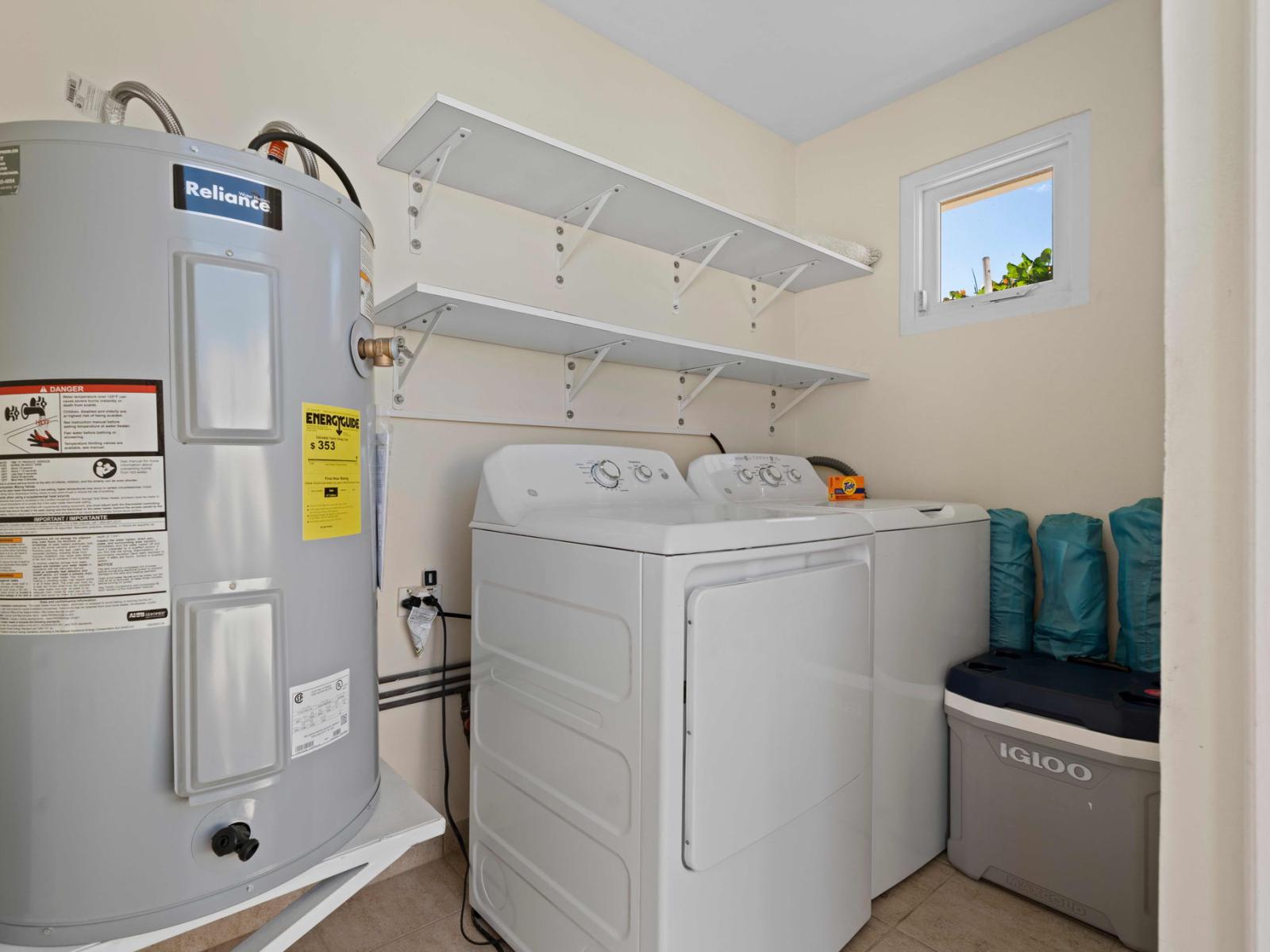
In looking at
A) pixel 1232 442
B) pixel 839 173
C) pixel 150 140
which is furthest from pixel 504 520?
pixel 839 173

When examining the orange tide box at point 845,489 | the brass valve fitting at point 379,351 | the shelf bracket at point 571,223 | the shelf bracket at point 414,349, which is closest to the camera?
the brass valve fitting at point 379,351

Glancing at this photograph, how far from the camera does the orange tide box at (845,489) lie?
2.44 m

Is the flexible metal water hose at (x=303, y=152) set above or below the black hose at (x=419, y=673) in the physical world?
above

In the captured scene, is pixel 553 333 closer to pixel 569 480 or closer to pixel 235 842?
pixel 569 480

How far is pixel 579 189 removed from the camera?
1983 millimetres

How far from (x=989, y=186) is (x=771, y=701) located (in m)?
2.19

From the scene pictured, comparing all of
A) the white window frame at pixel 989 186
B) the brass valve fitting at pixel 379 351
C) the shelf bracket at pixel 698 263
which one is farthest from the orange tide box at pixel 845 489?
the brass valve fitting at pixel 379 351

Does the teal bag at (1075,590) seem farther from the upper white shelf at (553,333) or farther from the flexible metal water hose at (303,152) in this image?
the flexible metal water hose at (303,152)

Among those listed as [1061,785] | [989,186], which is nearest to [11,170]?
[1061,785]

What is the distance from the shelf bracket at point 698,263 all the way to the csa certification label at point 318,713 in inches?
75.9

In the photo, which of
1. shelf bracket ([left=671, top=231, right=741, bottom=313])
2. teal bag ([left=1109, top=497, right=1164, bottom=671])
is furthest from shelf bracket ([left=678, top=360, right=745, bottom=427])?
teal bag ([left=1109, top=497, right=1164, bottom=671])

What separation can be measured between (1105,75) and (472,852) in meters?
3.05

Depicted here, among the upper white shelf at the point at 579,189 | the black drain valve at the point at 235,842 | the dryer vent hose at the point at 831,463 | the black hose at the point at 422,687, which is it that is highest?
the upper white shelf at the point at 579,189

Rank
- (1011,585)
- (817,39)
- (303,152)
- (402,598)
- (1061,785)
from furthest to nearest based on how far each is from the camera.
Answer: (817,39)
(1011,585)
(402,598)
(1061,785)
(303,152)
